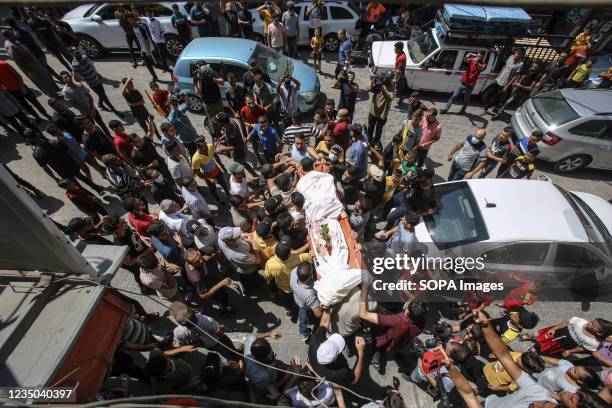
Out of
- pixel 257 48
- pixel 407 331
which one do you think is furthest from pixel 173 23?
pixel 407 331

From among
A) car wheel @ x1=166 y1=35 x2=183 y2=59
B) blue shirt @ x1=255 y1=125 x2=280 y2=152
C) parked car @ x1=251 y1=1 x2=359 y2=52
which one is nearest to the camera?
blue shirt @ x1=255 y1=125 x2=280 y2=152

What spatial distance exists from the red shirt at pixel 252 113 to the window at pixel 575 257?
5742 mm

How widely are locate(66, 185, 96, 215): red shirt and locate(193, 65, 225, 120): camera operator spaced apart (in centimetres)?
325

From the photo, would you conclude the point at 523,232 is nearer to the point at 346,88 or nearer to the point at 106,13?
the point at 346,88

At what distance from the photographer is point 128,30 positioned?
379 inches

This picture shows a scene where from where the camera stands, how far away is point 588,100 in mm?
7262

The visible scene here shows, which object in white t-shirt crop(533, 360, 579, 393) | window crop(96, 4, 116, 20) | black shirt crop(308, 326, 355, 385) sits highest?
window crop(96, 4, 116, 20)

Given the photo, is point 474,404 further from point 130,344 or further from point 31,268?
point 31,268

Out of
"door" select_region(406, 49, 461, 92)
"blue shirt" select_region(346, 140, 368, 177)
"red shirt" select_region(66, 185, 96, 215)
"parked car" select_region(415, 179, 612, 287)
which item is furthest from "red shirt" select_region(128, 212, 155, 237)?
"door" select_region(406, 49, 461, 92)

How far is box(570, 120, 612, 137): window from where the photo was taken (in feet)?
22.9

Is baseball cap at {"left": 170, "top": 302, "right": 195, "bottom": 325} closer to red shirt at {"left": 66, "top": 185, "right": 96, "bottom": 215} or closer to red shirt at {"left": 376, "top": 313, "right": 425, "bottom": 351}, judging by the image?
red shirt at {"left": 376, "top": 313, "right": 425, "bottom": 351}

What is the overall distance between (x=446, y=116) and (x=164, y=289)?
8.75 meters

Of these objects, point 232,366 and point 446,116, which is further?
point 446,116

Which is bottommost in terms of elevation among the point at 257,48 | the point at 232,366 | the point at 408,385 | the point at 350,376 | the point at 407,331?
the point at 408,385
